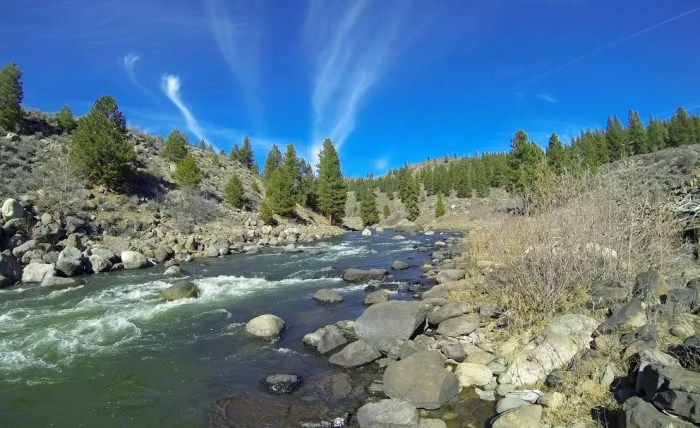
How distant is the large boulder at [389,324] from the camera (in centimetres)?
940

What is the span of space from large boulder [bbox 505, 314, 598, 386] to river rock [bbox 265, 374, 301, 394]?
3919 mm

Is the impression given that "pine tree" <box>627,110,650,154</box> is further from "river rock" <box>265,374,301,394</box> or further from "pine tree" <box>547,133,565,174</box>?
"river rock" <box>265,374,301,394</box>

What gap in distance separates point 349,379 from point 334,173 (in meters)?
48.7

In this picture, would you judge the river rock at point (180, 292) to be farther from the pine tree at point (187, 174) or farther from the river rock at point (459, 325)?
the pine tree at point (187, 174)

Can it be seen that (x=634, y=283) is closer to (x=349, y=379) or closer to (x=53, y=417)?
(x=349, y=379)

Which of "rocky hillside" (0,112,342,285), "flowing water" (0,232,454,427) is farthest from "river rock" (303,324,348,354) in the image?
"rocky hillside" (0,112,342,285)

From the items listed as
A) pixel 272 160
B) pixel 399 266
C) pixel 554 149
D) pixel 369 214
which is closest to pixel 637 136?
pixel 554 149

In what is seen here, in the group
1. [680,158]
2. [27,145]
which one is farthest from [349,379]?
[27,145]

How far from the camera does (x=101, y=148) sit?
31.3 metres

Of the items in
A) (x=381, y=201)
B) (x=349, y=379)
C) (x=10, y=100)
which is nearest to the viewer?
(x=349, y=379)

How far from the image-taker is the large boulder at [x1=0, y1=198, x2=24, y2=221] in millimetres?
20797

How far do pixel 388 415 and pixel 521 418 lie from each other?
74.4 inches

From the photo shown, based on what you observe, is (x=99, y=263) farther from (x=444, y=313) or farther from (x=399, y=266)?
(x=444, y=313)

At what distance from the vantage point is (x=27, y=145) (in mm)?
32812
